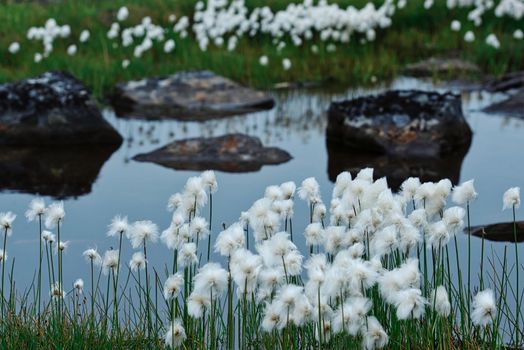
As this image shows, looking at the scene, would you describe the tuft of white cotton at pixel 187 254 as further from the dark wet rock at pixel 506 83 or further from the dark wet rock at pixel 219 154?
the dark wet rock at pixel 506 83

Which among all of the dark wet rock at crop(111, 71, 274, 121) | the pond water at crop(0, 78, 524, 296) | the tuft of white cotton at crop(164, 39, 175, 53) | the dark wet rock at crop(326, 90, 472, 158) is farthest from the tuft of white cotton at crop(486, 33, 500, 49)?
the dark wet rock at crop(326, 90, 472, 158)

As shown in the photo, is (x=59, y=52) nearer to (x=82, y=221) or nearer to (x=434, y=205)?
(x=82, y=221)

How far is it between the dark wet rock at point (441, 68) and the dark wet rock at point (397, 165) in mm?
4804

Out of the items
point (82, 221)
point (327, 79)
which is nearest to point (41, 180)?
point (82, 221)

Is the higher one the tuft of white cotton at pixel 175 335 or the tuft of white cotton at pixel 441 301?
the tuft of white cotton at pixel 441 301

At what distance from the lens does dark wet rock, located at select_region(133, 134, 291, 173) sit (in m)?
10.1

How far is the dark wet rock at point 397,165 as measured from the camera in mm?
9547

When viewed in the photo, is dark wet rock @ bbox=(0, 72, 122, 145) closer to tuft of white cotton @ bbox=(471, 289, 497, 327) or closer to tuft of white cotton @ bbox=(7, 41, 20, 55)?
tuft of white cotton @ bbox=(7, 41, 20, 55)

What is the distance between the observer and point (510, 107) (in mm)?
12414

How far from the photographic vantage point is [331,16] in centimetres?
1608

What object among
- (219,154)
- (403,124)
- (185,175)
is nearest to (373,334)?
(185,175)

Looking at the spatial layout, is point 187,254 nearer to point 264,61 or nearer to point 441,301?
point 441,301

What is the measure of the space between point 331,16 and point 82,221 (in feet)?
28.5

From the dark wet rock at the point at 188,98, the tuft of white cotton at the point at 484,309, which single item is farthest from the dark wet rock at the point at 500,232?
the dark wet rock at the point at 188,98
